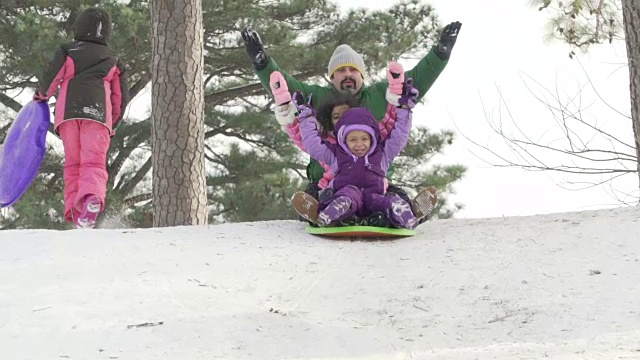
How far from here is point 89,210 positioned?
470 cm

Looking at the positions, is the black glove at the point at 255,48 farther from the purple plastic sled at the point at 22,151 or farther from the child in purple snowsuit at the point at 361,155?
the purple plastic sled at the point at 22,151

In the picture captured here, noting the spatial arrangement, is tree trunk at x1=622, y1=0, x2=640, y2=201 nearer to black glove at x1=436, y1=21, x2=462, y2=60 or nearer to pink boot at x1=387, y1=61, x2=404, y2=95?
black glove at x1=436, y1=21, x2=462, y2=60

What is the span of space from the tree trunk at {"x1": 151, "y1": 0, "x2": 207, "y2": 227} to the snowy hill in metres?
1.67

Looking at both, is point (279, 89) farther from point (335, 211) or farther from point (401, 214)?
point (401, 214)

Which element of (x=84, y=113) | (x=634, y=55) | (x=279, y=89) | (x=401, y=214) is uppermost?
(x=634, y=55)

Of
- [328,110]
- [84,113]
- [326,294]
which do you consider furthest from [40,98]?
[326,294]

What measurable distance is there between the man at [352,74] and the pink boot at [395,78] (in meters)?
0.20

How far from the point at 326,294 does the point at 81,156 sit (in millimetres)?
2293

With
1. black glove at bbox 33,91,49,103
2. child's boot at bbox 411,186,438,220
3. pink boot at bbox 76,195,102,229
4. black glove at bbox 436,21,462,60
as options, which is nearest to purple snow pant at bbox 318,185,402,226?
child's boot at bbox 411,186,438,220

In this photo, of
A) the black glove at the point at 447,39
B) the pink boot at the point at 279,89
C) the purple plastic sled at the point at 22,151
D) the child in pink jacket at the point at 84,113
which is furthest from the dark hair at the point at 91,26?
the black glove at the point at 447,39

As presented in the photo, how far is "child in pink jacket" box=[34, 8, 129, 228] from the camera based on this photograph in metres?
4.75

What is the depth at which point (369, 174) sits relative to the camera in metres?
4.29

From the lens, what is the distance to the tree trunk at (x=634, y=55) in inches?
214

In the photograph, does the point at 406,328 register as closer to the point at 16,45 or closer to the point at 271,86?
the point at 271,86
